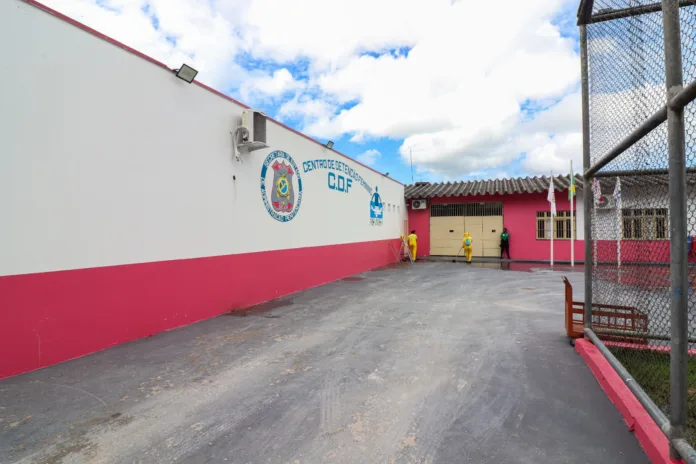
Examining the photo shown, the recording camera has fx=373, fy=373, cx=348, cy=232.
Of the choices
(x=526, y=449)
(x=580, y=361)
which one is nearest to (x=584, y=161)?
(x=580, y=361)

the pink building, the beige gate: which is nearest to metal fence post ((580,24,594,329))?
the pink building

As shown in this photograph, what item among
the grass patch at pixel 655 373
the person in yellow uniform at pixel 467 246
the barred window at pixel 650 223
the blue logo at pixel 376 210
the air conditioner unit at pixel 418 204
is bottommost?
the grass patch at pixel 655 373

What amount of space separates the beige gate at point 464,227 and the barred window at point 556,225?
1.65 metres

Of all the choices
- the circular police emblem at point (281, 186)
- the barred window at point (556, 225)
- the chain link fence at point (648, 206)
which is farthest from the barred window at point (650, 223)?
the barred window at point (556, 225)

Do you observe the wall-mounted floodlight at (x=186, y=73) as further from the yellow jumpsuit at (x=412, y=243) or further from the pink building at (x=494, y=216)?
the pink building at (x=494, y=216)

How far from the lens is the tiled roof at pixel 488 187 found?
1639cm

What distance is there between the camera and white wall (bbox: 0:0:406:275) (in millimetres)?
Answer: 3852

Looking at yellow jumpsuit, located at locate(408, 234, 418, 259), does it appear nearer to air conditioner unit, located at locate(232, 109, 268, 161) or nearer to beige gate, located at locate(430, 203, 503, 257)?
beige gate, located at locate(430, 203, 503, 257)

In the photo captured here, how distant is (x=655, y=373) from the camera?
3635mm

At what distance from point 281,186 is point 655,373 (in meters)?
6.93

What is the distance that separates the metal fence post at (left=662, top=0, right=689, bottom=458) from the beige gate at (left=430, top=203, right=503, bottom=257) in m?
16.4

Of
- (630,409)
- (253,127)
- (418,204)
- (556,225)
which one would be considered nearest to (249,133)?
(253,127)

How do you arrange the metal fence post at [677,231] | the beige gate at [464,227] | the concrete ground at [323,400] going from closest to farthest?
the metal fence post at [677,231] < the concrete ground at [323,400] < the beige gate at [464,227]

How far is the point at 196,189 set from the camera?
6.10 metres
